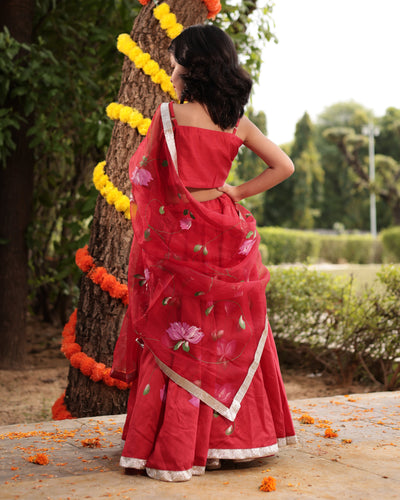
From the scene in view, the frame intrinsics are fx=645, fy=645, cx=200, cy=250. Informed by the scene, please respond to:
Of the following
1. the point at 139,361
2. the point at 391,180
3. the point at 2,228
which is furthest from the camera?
the point at 391,180

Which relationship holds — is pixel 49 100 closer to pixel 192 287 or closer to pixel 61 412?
pixel 61 412

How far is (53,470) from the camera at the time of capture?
7.88ft

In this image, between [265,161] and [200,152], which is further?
[265,161]

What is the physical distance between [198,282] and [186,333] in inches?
8.0

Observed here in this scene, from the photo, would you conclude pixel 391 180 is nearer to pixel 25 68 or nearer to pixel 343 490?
pixel 25 68

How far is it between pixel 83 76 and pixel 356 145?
36.7 m

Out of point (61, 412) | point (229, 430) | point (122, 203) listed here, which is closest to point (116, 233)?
point (122, 203)

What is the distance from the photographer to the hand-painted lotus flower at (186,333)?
2.45m

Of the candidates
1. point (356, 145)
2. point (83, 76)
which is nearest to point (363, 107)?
point (356, 145)

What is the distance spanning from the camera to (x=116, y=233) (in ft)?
11.9

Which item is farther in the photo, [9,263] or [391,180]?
[391,180]

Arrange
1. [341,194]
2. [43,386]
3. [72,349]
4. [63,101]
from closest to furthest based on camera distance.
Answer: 1. [72,349]
2. [43,386]
3. [63,101]
4. [341,194]

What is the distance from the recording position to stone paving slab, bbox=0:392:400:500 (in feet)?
6.98

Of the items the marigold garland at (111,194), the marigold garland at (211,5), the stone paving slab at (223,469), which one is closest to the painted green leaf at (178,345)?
the stone paving slab at (223,469)
